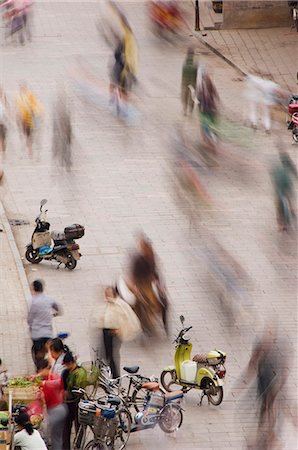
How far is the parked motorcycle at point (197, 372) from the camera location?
19.6 meters

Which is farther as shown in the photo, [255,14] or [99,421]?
[255,14]

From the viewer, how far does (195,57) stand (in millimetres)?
38844

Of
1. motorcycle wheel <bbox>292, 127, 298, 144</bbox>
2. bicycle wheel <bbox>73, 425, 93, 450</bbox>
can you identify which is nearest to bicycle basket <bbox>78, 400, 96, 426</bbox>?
bicycle wheel <bbox>73, 425, 93, 450</bbox>

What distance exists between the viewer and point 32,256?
24859 millimetres

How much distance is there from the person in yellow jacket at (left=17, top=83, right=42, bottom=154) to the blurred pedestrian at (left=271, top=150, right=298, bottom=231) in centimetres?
482

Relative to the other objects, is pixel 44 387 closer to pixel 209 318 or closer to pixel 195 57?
pixel 209 318

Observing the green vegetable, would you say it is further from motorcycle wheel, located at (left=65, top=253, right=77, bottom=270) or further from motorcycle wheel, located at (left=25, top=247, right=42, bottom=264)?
motorcycle wheel, located at (left=25, top=247, right=42, bottom=264)

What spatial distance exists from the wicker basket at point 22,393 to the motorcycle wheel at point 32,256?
6.61 metres

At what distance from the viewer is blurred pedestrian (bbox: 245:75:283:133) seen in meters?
33.4

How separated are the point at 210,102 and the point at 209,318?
12.9 meters

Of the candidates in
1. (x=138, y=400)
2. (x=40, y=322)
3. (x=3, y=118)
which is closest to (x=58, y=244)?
(x=40, y=322)

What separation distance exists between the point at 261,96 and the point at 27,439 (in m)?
19.1

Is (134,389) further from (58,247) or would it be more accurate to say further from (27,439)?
(58,247)

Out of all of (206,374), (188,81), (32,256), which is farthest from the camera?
(188,81)
